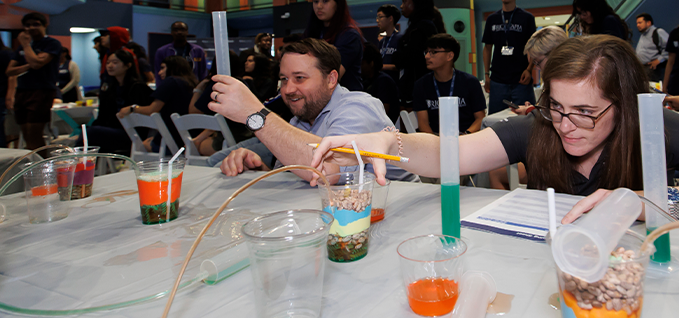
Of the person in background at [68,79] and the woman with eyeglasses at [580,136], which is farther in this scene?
the person in background at [68,79]

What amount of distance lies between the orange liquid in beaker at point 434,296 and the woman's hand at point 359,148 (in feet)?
1.12

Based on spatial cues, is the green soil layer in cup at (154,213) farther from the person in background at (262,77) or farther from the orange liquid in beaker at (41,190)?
the person in background at (262,77)

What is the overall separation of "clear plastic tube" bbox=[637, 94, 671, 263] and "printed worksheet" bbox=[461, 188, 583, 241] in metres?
0.20

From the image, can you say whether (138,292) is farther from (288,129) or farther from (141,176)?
(288,129)

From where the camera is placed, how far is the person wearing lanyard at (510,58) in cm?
384

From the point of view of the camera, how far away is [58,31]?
12.0 metres

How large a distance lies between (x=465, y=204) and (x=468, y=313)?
24.1 inches

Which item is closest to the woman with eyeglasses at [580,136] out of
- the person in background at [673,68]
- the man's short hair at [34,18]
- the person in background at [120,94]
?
the person in background at [120,94]

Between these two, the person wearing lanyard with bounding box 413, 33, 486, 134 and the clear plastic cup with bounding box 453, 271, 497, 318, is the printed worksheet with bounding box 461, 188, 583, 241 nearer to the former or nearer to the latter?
the clear plastic cup with bounding box 453, 271, 497, 318

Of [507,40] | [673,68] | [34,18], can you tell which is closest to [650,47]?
A: [673,68]

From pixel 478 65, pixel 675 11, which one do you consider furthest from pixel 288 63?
pixel 478 65

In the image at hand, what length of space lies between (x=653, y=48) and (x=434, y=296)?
789cm

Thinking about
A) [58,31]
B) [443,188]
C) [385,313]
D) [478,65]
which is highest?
[58,31]

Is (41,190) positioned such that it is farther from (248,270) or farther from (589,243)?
(589,243)
